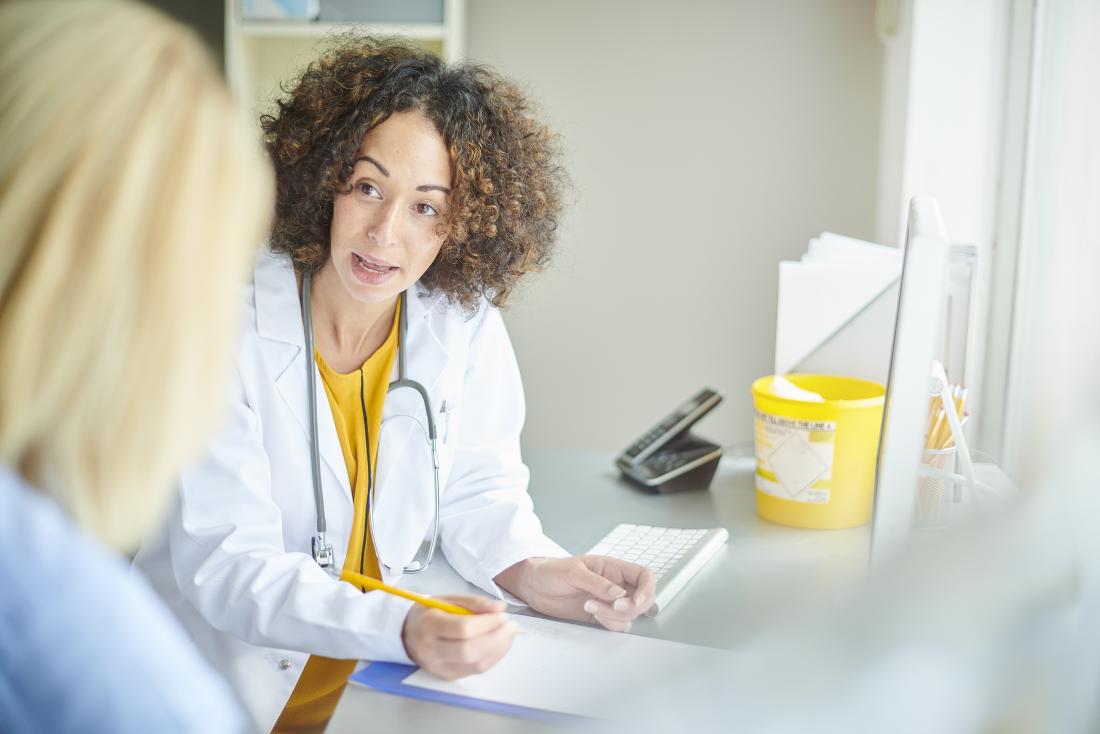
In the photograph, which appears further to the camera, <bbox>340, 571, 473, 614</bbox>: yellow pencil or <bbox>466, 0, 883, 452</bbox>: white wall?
<bbox>466, 0, 883, 452</bbox>: white wall

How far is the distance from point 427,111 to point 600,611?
2.54 ft

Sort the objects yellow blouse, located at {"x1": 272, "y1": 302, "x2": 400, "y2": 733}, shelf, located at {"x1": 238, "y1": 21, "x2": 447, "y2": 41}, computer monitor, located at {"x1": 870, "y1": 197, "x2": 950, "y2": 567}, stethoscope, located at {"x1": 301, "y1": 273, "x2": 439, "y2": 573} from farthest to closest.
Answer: shelf, located at {"x1": 238, "y1": 21, "x2": 447, "y2": 41} < yellow blouse, located at {"x1": 272, "y1": 302, "x2": 400, "y2": 733} < stethoscope, located at {"x1": 301, "y1": 273, "x2": 439, "y2": 573} < computer monitor, located at {"x1": 870, "y1": 197, "x2": 950, "y2": 567}

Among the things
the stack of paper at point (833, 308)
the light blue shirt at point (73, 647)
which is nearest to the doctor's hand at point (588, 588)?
the light blue shirt at point (73, 647)

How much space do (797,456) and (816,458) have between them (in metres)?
0.03

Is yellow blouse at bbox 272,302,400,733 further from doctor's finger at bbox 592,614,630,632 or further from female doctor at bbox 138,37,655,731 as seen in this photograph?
doctor's finger at bbox 592,614,630,632

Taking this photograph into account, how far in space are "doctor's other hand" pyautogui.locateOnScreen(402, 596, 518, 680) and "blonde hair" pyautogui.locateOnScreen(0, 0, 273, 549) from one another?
16.7 inches

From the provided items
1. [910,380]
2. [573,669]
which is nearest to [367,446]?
[573,669]

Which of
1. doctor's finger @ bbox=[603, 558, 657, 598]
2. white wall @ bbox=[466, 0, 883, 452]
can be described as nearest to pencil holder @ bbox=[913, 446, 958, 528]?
doctor's finger @ bbox=[603, 558, 657, 598]

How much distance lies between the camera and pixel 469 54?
2.92m

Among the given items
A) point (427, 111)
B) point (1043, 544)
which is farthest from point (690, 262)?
point (1043, 544)

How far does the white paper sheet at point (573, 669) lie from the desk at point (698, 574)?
34 mm

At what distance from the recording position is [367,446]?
4.84ft

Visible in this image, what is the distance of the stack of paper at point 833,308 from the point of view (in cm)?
188

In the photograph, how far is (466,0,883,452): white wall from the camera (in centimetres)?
282
